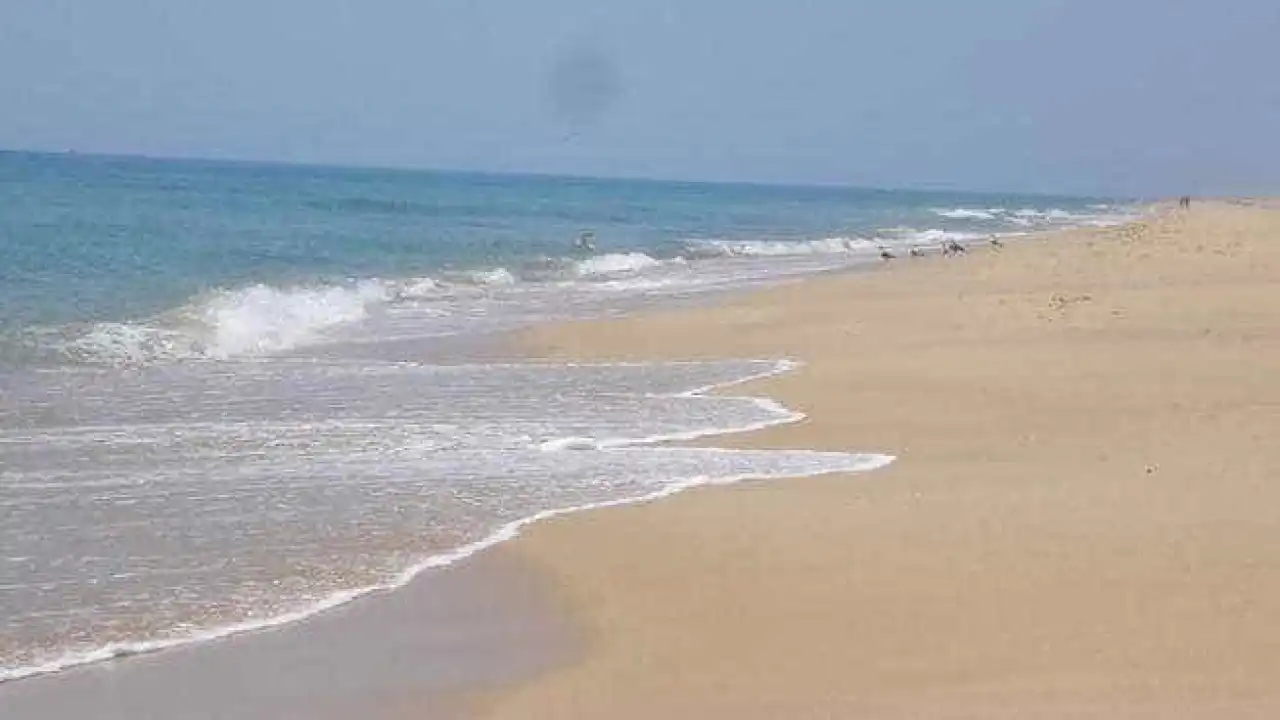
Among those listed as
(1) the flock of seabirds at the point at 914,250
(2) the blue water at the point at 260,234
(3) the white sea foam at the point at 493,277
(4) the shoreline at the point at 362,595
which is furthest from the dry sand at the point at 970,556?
(1) the flock of seabirds at the point at 914,250

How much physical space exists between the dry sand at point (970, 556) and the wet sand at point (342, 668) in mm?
237

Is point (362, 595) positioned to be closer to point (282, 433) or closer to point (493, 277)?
point (282, 433)

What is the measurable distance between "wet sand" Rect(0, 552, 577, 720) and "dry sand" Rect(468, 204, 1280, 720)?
0.24 m

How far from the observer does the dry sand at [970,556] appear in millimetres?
5523

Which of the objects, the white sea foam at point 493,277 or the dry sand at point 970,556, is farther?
the white sea foam at point 493,277

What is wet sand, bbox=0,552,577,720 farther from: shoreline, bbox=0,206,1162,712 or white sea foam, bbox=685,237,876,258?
white sea foam, bbox=685,237,876,258

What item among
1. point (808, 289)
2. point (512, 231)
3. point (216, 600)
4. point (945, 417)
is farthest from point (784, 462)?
point (512, 231)

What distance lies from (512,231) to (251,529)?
4209 cm

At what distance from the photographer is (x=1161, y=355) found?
14445mm

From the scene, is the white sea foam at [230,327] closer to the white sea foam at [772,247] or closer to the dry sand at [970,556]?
the dry sand at [970,556]

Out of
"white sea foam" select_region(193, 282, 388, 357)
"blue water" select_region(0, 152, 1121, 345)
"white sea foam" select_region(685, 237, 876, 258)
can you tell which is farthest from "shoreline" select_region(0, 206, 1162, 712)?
"white sea foam" select_region(685, 237, 876, 258)

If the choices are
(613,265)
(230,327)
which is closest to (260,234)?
(613,265)

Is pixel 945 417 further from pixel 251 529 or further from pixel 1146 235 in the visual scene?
pixel 1146 235

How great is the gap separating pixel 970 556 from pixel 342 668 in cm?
292
